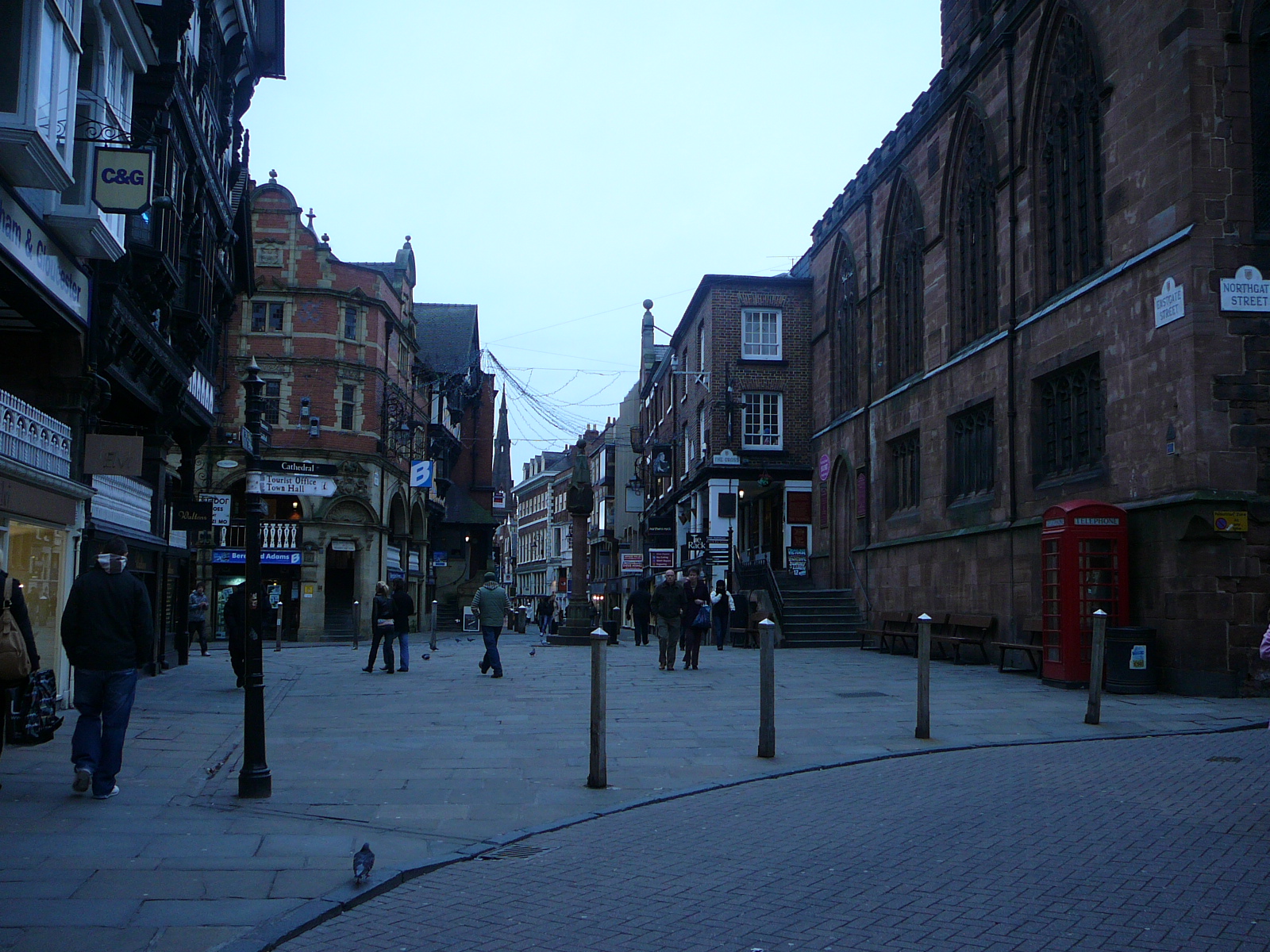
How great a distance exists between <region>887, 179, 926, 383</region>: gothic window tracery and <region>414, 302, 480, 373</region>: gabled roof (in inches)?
1602

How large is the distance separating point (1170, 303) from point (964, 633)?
9.16 metres

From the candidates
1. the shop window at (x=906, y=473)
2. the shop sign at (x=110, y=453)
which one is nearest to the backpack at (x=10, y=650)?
A: the shop sign at (x=110, y=453)

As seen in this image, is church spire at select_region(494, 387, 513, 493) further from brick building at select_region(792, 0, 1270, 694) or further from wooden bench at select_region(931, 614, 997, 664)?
wooden bench at select_region(931, 614, 997, 664)

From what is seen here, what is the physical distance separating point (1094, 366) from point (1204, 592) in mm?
5014

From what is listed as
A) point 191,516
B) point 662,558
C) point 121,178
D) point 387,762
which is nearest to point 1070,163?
point 121,178

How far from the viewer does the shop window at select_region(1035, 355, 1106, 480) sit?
768 inches

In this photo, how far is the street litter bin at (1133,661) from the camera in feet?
53.2

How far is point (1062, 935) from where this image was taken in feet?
16.4

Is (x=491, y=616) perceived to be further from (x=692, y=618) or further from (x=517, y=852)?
(x=517, y=852)

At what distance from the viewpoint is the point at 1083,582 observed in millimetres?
17172

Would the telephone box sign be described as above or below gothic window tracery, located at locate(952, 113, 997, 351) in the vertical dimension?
below

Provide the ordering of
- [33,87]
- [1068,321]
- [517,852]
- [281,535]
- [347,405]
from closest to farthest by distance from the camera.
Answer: [517,852] < [33,87] < [1068,321] < [281,535] < [347,405]

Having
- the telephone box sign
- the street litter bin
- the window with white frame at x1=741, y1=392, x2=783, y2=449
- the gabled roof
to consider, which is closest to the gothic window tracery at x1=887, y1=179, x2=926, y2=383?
the window with white frame at x1=741, y1=392, x2=783, y2=449

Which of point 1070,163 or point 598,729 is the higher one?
point 1070,163
